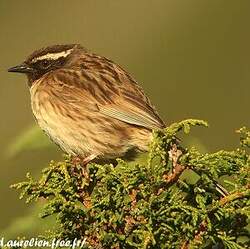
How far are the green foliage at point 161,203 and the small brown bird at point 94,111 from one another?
1.66 metres

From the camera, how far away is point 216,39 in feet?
84.6

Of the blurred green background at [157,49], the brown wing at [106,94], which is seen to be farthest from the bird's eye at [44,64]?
the blurred green background at [157,49]

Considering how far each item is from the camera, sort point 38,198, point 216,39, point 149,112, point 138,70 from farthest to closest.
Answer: point 216,39 < point 138,70 < point 149,112 < point 38,198

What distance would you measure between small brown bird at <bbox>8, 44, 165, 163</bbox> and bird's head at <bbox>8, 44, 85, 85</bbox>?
126mm

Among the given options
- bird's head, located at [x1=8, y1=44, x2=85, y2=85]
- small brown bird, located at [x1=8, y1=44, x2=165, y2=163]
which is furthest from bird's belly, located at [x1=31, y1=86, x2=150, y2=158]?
bird's head, located at [x1=8, y1=44, x2=85, y2=85]

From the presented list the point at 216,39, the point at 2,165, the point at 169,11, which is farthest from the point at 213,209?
the point at 169,11

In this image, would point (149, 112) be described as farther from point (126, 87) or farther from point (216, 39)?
point (216, 39)

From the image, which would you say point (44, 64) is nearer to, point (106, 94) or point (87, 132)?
point (106, 94)

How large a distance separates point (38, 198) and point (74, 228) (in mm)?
408

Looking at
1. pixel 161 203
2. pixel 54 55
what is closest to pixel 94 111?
pixel 54 55

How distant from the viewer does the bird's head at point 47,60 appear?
7941mm

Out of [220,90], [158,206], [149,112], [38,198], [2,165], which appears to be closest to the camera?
[158,206]

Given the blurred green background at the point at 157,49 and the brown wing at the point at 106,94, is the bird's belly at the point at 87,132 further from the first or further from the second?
the blurred green background at the point at 157,49

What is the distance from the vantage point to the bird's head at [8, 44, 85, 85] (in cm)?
794
